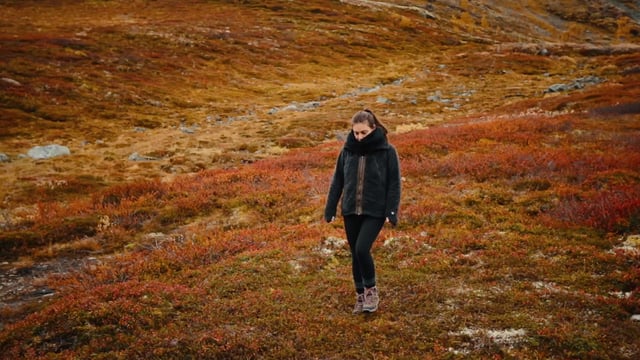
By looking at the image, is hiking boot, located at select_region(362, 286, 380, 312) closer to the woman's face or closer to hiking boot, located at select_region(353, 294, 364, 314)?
hiking boot, located at select_region(353, 294, 364, 314)

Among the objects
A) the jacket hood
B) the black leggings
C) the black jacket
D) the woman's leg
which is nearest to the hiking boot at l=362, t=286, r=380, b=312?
the black leggings

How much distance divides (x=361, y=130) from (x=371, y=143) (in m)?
0.33

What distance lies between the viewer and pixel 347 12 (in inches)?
4518

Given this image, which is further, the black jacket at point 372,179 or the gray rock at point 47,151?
the gray rock at point 47,151

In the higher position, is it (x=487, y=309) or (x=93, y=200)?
(x=487, y=309)

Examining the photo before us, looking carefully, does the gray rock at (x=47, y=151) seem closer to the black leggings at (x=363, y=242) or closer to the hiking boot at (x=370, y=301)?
the black leggings at (x=363, y=242)

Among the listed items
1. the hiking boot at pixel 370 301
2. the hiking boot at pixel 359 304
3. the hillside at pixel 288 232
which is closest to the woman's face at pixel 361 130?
the hiking boot at pixel 370 301

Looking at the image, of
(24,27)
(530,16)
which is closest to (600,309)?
(24,27)

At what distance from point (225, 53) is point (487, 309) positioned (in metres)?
66.5

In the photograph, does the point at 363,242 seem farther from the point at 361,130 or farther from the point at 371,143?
the point at 361,130

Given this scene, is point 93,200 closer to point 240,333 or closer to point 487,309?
point 240,333

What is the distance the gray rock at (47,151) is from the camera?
28125 millimetres

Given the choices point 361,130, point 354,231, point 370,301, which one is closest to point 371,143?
point 361,130

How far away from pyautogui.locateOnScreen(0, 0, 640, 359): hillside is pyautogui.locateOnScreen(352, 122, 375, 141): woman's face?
3465mm
